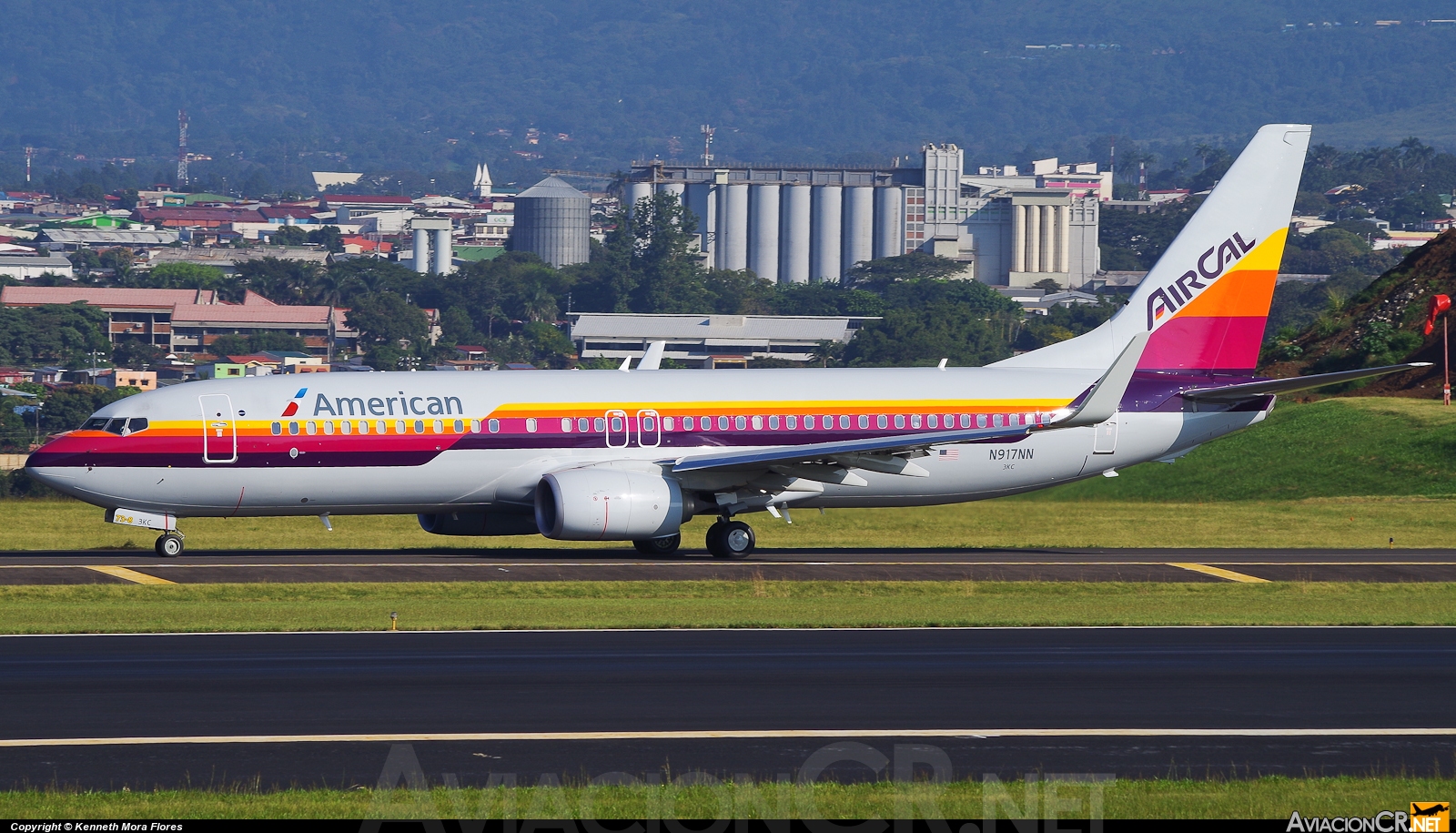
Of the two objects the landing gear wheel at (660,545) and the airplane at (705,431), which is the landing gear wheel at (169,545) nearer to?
the airplane at (705,431)

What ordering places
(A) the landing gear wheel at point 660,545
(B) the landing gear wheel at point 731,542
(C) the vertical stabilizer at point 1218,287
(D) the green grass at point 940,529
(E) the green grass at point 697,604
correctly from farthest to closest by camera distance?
(D) the green grass at point 940,529 → (C) the vertical stabilizer at point 1218,287 → (A) the landing gear wheel at point 660,545 → (B) the landing gear wheel at point 731,542 → (E) the green grass at point 697,604

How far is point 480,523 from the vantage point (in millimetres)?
38750

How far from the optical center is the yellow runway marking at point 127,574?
32375mm

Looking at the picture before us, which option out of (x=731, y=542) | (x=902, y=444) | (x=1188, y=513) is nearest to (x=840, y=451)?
(x=902, y=444)

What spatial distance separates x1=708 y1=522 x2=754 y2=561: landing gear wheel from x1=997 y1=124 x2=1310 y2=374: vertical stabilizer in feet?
25.7

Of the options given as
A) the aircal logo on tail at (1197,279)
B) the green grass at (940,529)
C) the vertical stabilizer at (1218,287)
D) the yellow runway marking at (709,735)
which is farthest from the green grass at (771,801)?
the aircal logo on tail at (1197,279)

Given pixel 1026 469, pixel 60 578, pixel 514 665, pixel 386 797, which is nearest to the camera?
pixel 386 797

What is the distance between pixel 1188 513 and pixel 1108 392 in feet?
46.0

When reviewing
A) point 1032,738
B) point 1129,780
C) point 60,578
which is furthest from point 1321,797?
point 60,578

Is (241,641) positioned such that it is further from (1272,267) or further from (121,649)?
(1272,267)

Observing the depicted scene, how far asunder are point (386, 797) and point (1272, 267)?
3091 cm

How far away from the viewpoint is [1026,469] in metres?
40.5

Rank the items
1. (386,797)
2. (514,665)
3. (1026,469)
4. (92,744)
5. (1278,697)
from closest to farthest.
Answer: (386,797) < (92,744) < (1278,697) < (514,665) < (1026,469)

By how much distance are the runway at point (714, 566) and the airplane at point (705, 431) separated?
3.19 ft
